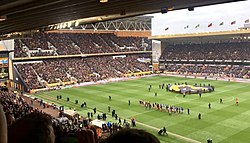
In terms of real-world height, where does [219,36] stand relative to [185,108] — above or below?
above

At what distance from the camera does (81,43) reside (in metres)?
79.7

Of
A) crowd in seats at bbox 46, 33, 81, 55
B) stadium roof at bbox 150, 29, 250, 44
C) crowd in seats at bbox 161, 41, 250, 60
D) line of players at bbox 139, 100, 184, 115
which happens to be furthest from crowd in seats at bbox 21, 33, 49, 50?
line of players at bbox 139, 100, 184, 115

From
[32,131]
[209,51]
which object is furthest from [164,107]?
[209,51]

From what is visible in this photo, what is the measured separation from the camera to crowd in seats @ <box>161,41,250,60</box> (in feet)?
248

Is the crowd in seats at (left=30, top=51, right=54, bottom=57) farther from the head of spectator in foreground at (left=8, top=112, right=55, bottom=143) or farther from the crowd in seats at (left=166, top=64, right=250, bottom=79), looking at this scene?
the head of spectator in foreground at (left=8, top=112, right=55, bottom=143)

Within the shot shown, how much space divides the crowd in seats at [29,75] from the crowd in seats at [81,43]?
3.12 meters

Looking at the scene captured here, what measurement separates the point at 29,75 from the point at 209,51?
51269mm

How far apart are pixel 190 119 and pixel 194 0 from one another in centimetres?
2147

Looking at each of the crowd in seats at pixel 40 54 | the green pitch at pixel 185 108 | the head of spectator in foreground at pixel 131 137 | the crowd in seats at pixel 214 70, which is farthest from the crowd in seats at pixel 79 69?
the head of spectator in foreground at pixel 131 137

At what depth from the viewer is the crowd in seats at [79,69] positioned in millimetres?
61094

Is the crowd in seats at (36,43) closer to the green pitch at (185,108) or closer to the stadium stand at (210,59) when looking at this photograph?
the green pitch at (185,108)

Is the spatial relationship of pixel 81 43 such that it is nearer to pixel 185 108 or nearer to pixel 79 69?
pixel 79 69

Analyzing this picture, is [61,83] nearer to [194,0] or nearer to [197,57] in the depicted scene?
[197,57]

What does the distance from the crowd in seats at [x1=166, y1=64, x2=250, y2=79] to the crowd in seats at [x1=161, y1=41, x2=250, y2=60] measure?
2948 mm
